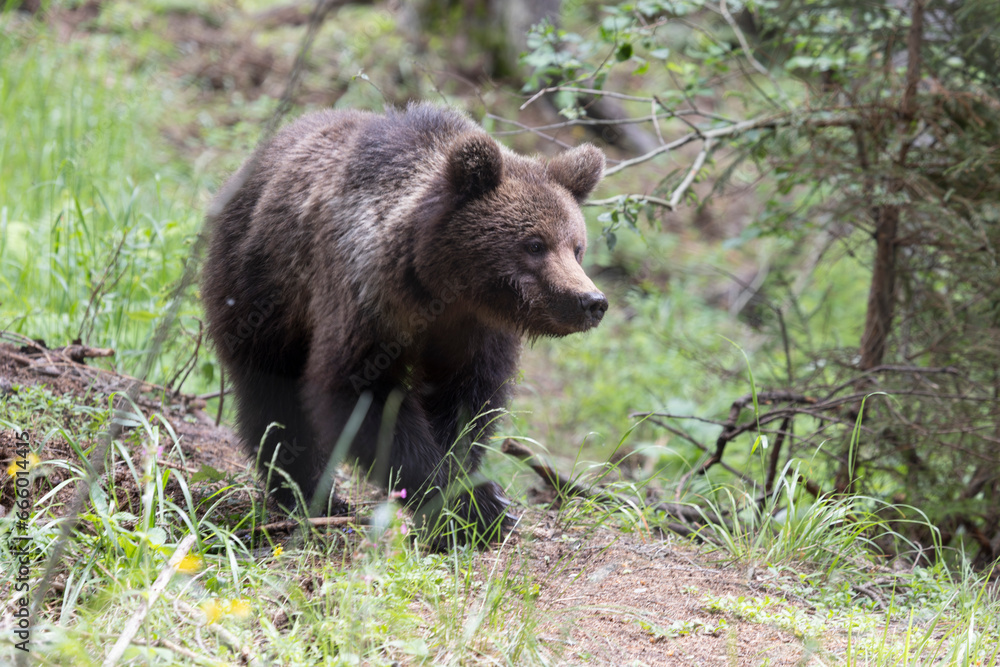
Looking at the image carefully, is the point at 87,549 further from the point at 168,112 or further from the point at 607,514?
the point at 168,112

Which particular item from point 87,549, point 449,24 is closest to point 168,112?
point 449,24

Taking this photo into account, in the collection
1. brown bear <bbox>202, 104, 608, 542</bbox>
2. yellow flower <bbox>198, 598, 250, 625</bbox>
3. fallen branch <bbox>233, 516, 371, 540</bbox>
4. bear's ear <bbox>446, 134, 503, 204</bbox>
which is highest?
bear's ear <bbox>446, 134, 503, 204</bbox>

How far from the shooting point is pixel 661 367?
28.9 ft

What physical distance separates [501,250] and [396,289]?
50cm

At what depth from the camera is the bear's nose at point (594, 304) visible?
3.52 meters

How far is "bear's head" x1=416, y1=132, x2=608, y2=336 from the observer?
3.59 metres

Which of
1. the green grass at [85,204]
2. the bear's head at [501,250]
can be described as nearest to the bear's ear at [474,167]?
the bear's head at [501,250]

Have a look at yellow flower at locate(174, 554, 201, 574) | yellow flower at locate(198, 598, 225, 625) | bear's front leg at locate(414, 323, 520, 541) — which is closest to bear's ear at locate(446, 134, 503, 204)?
bear's front leg at locate(414, 323, 520, 541)

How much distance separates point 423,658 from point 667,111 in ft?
11.7

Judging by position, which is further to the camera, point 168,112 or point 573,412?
point 168,112

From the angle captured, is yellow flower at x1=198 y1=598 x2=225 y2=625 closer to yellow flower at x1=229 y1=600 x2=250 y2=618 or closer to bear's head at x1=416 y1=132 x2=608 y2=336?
yellow flower at x1=229 y1=600 x2=250 y2=618

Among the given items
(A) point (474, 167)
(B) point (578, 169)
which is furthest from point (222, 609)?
(B) point (578, 169)

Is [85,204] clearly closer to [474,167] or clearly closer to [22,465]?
[22,465]

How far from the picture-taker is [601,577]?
3.26 meters
